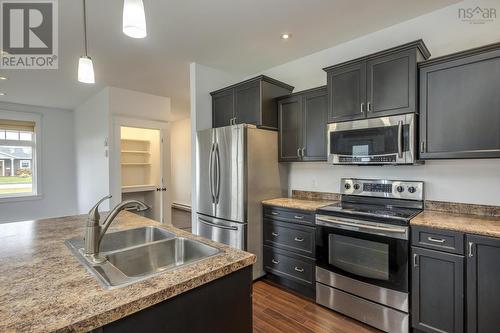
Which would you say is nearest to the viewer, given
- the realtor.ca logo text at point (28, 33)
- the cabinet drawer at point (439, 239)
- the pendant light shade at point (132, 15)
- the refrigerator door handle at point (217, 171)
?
the pendant light shade at point (132, 15)

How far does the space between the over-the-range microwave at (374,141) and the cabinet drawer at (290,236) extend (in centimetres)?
81

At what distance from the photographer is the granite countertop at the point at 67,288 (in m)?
0.77

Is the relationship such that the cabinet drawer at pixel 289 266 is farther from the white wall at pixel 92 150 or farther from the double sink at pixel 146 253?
the white wall at pixel 92 150

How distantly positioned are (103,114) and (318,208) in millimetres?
4084

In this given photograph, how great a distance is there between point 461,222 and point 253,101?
232 centimetres

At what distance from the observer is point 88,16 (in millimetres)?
2334

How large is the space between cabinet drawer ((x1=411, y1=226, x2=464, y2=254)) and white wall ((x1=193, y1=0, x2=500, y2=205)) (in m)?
0.62

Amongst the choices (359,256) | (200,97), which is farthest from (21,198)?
(359,256)

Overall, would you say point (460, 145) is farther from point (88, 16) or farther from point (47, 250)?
point (88, 16)

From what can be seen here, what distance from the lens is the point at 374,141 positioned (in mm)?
2377

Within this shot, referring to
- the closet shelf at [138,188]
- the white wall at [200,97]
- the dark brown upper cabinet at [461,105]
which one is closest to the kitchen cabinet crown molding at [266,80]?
the white wall at [200,97]

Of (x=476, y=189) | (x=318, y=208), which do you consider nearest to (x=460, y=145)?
(x=476, y=189)

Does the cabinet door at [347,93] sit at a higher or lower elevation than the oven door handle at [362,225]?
higher

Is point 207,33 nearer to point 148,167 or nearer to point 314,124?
point 314,124
